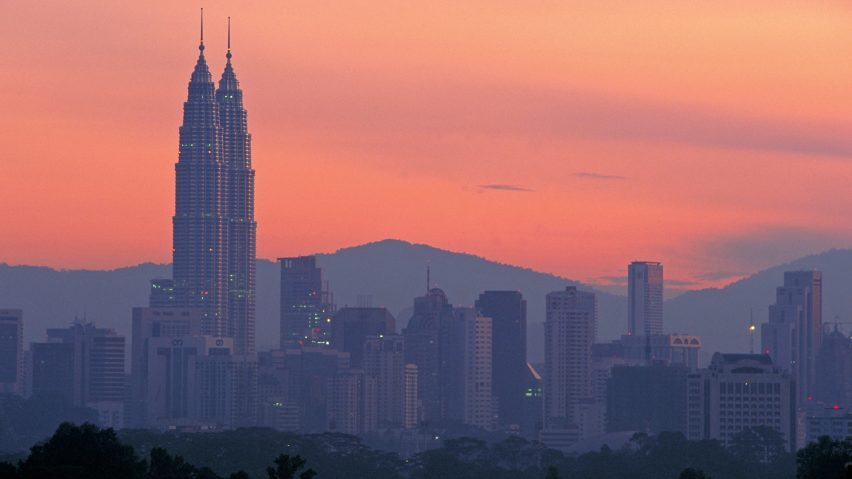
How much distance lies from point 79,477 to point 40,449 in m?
17.8

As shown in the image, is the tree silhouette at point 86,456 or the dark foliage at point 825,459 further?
the dark foliage at point 825,459

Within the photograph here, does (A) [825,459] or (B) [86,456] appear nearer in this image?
(B) [86,456]

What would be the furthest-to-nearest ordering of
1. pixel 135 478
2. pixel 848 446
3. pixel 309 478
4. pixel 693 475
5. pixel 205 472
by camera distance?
1. pixel 848 446
2. pixel 693 475
3. pixel 205 472
4. pixel 135 478
5. pixel 309 478

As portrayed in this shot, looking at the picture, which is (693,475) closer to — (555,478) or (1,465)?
(555,478)

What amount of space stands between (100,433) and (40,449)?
458 centimetres

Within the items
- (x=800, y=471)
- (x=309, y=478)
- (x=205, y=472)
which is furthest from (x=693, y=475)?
(x=309, y=478)

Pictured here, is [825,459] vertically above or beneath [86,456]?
beneath

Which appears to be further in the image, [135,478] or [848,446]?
[848,446]

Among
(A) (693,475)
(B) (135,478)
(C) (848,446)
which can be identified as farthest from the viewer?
(C) (848,446)

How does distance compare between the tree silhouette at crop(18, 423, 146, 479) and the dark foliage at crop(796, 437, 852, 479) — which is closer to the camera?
the tree silhouette at crop(18, 423, 146, 479)

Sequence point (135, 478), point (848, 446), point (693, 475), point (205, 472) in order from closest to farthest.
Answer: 1. point (135, 478)
2. point (205, 472)
3. point (693, 475)
4. point (848, 446)

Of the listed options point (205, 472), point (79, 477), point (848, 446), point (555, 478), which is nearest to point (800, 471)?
point (848, 446)

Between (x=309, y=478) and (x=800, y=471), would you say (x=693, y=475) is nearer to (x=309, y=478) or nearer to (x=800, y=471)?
(x=800, y=471)

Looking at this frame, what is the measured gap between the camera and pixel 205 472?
119062mm
